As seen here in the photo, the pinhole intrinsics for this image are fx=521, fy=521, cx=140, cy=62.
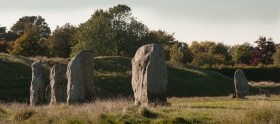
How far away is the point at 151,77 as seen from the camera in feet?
78.7

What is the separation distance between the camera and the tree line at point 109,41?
80.2 metres

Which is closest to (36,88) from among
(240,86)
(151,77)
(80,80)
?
(80,80)

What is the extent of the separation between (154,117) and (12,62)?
34.7 meters

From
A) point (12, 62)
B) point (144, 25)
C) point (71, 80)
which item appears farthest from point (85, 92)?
point (144, 25)

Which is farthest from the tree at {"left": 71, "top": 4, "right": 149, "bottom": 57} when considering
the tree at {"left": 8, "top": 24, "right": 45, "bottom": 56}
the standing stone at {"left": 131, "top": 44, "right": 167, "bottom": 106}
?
the standing stone at {"left": 131, "top": 44, "right": 167, "bottom": 106}

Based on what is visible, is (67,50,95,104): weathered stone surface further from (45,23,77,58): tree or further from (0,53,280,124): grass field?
(45,23,77,58): tree

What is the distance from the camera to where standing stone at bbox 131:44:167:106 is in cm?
2392

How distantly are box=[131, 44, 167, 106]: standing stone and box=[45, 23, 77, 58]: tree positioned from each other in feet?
209

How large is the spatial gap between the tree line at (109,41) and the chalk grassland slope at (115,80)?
19.4 meters

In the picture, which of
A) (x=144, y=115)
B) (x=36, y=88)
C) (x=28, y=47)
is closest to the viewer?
(x=144, y=115)

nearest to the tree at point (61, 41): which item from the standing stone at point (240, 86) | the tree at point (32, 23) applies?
the tree at point (32, 23)

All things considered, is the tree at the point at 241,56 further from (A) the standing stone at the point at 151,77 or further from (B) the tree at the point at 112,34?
(A) the standing stone at the point at 151,77

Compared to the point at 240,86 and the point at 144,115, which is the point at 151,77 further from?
the point at 240,86

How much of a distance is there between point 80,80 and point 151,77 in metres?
5.78
